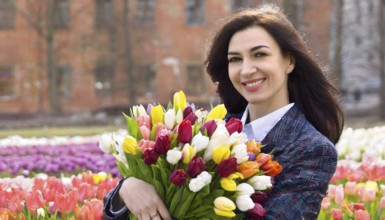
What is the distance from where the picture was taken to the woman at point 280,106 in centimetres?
295

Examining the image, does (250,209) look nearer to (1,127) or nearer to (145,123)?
(145,123)

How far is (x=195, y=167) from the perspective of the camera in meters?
2.86

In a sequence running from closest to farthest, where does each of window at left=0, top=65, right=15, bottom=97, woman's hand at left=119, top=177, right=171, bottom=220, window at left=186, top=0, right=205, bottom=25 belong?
woman's hand at left=119, top=177, right=171, bottom=220, window at left=0, top=65, right=15, bottom=97, window at left=186, top=0, right=205, bottom=25

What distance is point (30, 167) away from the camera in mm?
8086

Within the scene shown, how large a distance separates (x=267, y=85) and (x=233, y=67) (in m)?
0.18

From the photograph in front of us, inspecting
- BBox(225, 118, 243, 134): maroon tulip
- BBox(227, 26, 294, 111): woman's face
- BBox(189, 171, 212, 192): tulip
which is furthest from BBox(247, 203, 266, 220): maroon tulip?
BBox(227, 26, 294, 111): woman's face

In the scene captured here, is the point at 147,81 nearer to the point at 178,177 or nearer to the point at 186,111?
the point at 186,111

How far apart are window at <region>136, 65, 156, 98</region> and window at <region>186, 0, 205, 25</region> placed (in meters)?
3.05

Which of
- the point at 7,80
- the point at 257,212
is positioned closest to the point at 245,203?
the point at 257,212

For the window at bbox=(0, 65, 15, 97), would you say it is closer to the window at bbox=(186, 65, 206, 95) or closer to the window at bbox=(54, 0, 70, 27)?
the window at bbox=(54, 0, 70, 27)

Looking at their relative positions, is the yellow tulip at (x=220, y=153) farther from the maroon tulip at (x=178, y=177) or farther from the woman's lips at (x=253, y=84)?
the woman's lips at (x=253, y=84)

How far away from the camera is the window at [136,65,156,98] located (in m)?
35.5

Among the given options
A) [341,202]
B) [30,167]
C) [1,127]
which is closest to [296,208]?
[341,202]

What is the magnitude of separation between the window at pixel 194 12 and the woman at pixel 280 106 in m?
33.1
